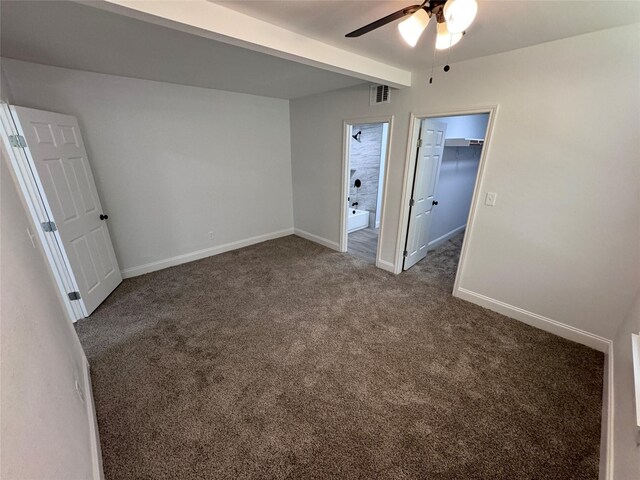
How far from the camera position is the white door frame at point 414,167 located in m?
2.48

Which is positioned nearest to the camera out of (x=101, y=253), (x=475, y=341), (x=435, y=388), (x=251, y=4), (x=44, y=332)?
(x=44, y=332)

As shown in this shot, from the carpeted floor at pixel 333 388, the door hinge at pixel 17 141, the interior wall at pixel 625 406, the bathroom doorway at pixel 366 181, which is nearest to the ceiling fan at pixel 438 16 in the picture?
the interior wall at pixel 625 406

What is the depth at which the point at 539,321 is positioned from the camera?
8.27 ft

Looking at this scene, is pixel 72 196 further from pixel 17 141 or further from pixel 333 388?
pixel 333 388

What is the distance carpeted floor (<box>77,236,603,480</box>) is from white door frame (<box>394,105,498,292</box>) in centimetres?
58

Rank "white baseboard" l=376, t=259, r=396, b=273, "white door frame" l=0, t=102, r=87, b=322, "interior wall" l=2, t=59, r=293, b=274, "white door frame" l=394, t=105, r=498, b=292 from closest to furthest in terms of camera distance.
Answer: "white door frame" l=0, t=102, r=87, b=322 < "white door frame" l=394, t=105, r=498, b=292 < "interior wall" l=2, t=59, r=293, b=274 < "white baseboard" l=376, t=259, r=396, b=273

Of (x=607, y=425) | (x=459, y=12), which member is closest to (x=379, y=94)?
(x=459, y=12)

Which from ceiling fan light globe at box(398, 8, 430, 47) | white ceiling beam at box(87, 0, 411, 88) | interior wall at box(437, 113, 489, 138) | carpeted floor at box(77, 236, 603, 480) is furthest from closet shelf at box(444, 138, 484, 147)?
ceiling fan light globe at box(398, 8, 430, 47)

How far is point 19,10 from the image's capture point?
1555mm

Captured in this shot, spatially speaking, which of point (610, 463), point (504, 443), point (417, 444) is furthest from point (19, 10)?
point (610, 463)

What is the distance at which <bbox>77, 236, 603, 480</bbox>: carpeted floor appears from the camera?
1.47 m

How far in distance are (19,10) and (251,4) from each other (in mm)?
1369

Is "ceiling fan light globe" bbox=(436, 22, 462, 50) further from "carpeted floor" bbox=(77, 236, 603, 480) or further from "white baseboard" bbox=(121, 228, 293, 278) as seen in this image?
"white baseboard" bbox=(121, 228, 293, 278)

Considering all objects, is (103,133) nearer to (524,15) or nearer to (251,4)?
(251,4)
